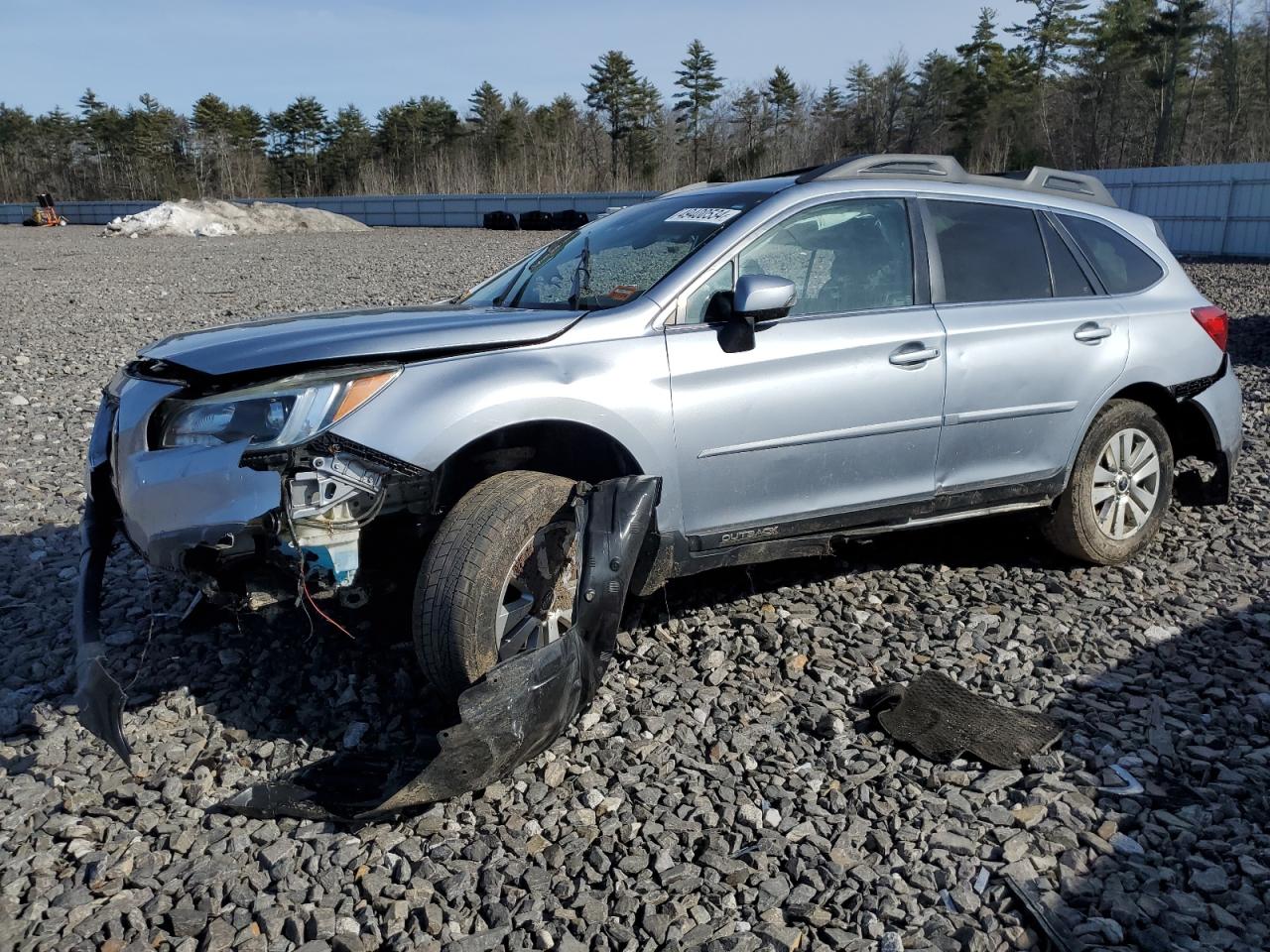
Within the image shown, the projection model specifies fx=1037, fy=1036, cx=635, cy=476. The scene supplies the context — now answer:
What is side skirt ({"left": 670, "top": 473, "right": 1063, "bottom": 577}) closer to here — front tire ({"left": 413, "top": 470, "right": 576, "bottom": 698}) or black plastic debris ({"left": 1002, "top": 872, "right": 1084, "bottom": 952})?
front tire ({"left": 413, "top": 470, "right": 576, "bottom": 698})

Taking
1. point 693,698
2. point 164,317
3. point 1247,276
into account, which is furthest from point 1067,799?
point 1247,276

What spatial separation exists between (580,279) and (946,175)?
1778 millimetres

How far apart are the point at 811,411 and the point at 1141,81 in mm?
59088

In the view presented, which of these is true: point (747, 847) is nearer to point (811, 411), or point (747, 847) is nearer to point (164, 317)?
point (811, 411)

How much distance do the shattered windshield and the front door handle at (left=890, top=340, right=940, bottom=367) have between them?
0.84 m

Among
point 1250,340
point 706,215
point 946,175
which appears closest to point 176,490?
point 706,215

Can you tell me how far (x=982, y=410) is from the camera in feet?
14.5

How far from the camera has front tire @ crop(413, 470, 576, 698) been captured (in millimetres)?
3242

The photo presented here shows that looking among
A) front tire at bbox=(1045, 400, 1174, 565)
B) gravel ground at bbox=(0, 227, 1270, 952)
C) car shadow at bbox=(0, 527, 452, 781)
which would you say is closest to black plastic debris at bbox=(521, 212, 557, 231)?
gravel ground at bbox=(0, 227, 1270, 952)

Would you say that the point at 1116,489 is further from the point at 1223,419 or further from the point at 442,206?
the point at 442,206

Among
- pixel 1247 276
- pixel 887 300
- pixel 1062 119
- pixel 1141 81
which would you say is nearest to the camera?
pixel 887 300

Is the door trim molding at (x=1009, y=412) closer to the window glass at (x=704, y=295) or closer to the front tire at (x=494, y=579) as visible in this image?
the window glass at (x=704, y=295)

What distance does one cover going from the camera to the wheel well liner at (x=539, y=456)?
3.64 metres

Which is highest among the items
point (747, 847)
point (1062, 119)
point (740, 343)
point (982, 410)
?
point (1062, 119)
